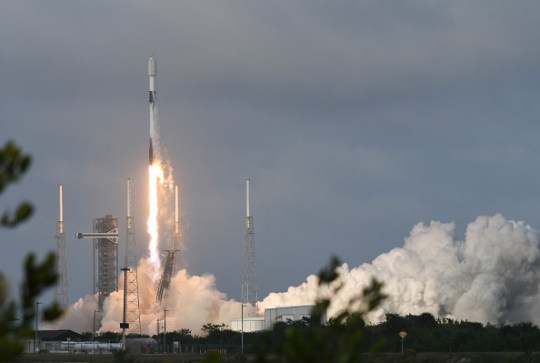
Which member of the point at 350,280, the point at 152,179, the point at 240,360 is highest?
the point at 152,179

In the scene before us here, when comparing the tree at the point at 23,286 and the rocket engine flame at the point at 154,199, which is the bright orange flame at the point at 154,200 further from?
the tree at the point at 23,286

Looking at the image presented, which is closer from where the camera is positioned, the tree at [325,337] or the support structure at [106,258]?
the tree at [325,337]

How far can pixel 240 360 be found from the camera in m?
89.3

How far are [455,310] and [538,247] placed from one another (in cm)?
1437

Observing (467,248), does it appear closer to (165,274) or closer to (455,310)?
(455,310)

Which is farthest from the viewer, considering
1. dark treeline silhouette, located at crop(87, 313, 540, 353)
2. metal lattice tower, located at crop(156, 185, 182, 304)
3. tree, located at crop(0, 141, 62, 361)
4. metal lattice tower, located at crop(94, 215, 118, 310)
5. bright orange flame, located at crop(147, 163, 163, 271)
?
metal lattice tower, located at crop(94, 215, 118, 310)

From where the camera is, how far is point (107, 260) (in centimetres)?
16638

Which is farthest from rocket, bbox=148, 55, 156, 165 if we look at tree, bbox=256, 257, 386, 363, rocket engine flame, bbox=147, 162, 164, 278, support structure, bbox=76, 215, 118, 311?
tree, bbox=256, 257, 386, 363

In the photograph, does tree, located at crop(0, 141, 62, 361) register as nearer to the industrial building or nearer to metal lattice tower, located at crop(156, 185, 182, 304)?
the industrial building

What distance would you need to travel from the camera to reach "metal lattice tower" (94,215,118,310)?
545ft

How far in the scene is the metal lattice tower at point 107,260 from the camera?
545 feet

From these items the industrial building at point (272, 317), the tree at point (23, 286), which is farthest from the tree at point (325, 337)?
the industrial building at point (272, 317)

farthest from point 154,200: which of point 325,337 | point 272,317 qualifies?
point 325,337

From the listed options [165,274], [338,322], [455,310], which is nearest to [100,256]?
[165,274]
